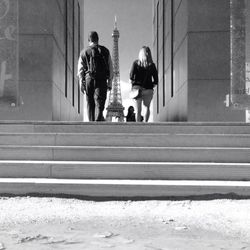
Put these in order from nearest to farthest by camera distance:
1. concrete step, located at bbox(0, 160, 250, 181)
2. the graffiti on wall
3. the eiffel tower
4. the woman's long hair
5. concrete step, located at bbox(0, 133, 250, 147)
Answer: concrete step, located at bbox(0, 160, 250, 181) → concrete step, located at bbox(0, 133, 250, 147) → the woman's long hair → the graffiti on wall → the eiffel tower

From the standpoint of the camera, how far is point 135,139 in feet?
23.7

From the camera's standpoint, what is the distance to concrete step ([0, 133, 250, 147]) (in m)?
7.20

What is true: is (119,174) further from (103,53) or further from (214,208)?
(103,53)

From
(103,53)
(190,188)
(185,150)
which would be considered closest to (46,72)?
(103,53)

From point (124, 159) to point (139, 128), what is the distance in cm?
121

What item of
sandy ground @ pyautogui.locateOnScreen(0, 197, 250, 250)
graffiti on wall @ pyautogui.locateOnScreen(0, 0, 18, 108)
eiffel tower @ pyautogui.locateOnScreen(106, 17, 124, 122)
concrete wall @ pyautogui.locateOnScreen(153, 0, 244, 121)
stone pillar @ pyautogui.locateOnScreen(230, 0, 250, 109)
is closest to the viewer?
sandy ground @ pyautogui.locateOnScreen(0, 197, 250, 250)

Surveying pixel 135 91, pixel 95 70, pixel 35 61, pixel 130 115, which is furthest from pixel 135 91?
pixel 130 115

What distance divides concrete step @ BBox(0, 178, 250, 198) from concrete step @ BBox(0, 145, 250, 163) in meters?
0.87

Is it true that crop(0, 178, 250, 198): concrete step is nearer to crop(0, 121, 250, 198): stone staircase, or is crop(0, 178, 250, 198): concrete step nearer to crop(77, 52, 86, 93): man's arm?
crop(0, 121, 250, 198): stone staircase

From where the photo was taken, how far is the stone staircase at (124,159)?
5.74 meters

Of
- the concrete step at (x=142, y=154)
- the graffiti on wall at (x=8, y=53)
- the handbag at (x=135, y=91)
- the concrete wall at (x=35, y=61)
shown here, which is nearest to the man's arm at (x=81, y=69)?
the handbag at (x=135, y=91)

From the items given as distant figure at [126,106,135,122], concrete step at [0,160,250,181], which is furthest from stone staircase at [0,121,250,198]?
distant figure at [126,106,135,122]

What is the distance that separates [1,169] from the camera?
6305 millimetres

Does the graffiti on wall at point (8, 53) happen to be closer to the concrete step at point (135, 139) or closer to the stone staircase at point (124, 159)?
the stone staircase at point (124, 159)
